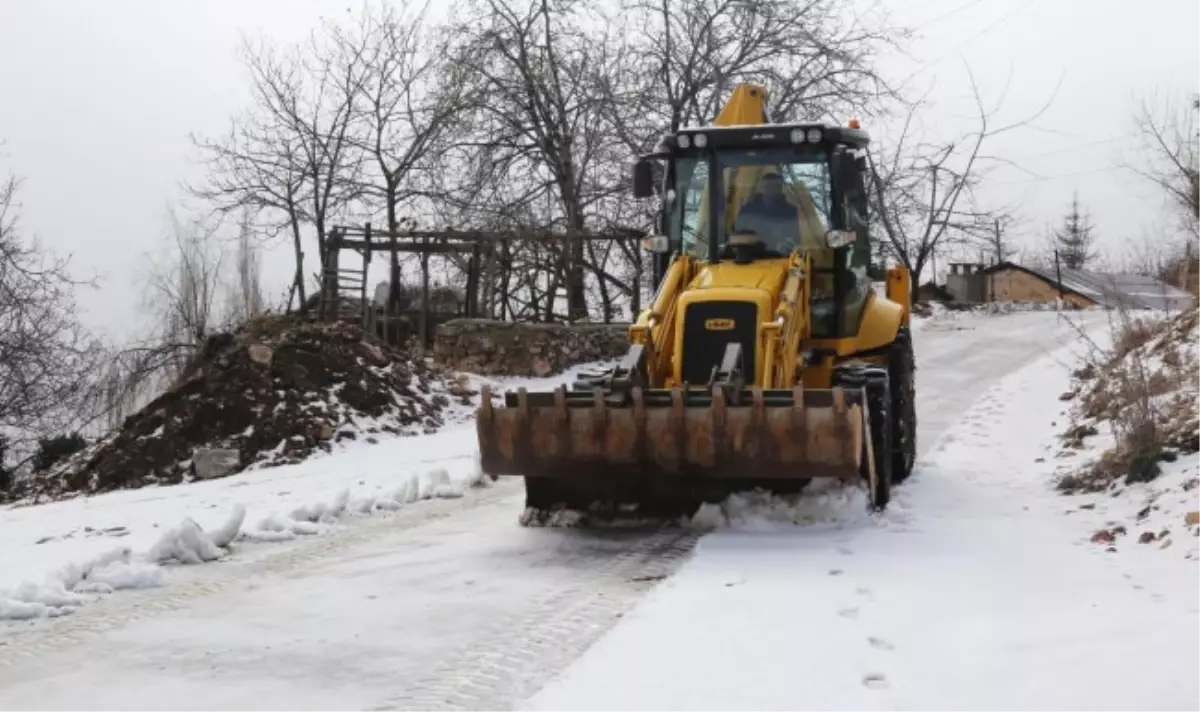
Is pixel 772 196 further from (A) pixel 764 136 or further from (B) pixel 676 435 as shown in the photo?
(B) pixel 676 435

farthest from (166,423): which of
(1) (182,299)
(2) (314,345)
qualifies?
(1) (182,299)

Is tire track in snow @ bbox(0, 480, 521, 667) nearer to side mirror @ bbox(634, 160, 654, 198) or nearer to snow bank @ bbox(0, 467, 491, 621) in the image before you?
snow bank @ bbox(0, 467, 491, 621)

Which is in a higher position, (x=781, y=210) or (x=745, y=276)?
(x=781, y=210)

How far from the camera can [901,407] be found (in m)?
9.16

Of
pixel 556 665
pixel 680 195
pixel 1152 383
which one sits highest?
pixel 680 195

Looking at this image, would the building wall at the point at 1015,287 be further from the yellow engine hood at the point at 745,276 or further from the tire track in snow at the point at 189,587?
the tire track in snow at the point at 189,587

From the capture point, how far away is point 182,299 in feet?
162

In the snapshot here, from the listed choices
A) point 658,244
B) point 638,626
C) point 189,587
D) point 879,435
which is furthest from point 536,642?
point 658,244

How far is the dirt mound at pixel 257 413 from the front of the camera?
1227 cm

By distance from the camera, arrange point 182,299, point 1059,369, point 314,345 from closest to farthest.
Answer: point 314,345 → point 1059,369 → point 182,299

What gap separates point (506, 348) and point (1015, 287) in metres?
41.9

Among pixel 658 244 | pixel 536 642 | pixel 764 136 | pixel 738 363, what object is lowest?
pixel 536 642

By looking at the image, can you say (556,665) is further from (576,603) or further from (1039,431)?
(1039,431)

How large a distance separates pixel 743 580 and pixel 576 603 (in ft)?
2.89
